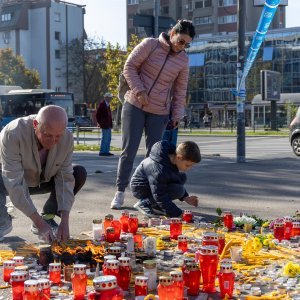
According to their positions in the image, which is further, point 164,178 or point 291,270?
point 164,178

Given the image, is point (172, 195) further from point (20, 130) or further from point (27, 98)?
point (27, 98)

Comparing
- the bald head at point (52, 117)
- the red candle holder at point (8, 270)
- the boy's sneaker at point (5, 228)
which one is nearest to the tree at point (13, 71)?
the boy's sneaker at point (5, 228)

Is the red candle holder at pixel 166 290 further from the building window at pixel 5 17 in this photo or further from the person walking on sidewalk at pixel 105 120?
the building window at pixel 5 17

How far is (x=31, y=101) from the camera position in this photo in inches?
1615

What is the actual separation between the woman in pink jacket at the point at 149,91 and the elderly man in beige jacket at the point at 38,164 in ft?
6.55

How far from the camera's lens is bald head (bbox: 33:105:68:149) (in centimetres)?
468

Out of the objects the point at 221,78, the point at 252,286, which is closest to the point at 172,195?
the point at 252,286

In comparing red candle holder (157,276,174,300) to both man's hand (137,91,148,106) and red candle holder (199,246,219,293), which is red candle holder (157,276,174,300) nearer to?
red candle holder (199,246,219,293)

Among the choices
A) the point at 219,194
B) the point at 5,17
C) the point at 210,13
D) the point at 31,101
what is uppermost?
the point at 210,13

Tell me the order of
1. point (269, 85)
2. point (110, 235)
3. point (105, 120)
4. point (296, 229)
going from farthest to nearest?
point (269, 85)
point (105, 120)
point (296, 229)
point (110, 235)

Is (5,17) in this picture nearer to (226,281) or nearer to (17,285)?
(17,285)

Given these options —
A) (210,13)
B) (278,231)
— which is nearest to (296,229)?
(278,231)

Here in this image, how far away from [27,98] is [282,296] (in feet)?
126

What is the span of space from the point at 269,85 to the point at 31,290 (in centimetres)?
4361
